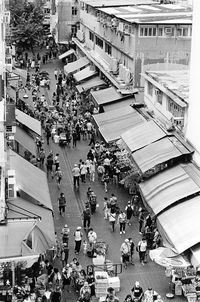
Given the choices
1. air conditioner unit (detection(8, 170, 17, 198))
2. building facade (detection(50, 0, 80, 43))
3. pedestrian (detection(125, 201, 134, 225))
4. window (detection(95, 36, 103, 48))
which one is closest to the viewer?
air conditioner unit (detection(8, 170, 17, 198))

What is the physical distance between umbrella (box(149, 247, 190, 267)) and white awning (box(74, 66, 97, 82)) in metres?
31.4

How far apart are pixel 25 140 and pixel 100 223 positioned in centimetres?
838

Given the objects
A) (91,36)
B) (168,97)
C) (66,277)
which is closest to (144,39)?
(168,97)

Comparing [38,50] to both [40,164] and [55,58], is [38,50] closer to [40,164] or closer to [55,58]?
[55,58]

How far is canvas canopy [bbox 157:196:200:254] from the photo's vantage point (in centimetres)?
2210

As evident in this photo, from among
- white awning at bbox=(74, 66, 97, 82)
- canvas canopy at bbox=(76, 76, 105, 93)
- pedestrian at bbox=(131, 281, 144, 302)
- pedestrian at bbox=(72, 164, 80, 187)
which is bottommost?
pedestrian at bbox=(131, 281, 144, 302)

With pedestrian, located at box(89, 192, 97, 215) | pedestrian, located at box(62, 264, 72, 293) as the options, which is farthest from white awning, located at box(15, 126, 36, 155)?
pedestrian, located at box(62, 264, 72, 293)

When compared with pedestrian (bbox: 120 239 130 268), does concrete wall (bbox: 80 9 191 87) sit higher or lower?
higher

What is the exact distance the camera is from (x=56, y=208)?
97.7ft

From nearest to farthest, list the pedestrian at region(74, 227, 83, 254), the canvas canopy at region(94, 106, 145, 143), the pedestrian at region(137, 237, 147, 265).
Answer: the pedestrian at region(137, 237, 147, 265) → the pedestrian at region(74, 227, 83, 254) → the canvas canopy at region(94, 106, 145, 143)

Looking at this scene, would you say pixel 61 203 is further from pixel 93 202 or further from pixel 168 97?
pixel 168 97

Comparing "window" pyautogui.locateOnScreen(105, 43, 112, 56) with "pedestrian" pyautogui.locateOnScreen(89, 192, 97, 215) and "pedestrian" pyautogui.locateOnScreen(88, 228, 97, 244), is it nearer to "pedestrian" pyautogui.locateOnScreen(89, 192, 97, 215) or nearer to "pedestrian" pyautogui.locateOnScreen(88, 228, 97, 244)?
"pedestrian" pyautogui.locateOnScreen(89, 192, 97, 215)

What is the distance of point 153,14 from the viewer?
44.2 meters

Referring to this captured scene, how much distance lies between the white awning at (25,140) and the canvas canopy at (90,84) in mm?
14359
